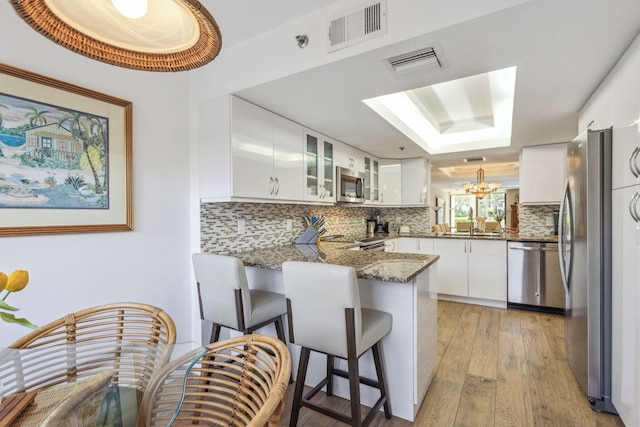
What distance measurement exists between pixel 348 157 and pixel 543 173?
2.43m

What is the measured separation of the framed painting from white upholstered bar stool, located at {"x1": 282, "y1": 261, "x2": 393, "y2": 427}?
4.04 ft

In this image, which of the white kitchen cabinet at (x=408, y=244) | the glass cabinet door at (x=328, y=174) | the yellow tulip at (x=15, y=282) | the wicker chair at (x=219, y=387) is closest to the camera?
the yellow tulip at (x=15, y=282)

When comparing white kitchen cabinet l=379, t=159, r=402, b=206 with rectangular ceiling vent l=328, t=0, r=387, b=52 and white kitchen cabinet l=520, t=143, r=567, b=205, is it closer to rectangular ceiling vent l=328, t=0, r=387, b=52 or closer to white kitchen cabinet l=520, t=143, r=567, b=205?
white kitchen cabinet l=520, t=143, r=567, b=205

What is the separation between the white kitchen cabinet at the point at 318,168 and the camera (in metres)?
2.96

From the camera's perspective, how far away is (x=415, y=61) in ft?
5.42

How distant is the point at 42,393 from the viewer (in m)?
0.94

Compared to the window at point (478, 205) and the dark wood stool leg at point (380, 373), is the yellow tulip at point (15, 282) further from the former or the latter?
the window at point (478, 205)

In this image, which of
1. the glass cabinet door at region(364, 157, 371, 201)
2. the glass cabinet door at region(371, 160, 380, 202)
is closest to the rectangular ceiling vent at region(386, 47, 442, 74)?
the glass cabinet door at region(364, 157, 371, 201)

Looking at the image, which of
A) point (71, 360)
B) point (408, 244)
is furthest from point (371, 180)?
point (71, 360)

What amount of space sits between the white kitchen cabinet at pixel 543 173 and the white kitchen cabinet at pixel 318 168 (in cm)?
250

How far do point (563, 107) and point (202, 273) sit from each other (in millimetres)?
3009

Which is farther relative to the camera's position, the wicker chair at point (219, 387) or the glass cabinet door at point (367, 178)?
the glass cabinet door at point (367, 178)

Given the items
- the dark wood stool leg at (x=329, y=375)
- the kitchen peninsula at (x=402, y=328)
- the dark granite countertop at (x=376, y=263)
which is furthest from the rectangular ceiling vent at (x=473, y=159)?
the dark wood stool leg at (x=329, y=375)

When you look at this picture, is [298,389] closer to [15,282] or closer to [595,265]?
[15,282]
